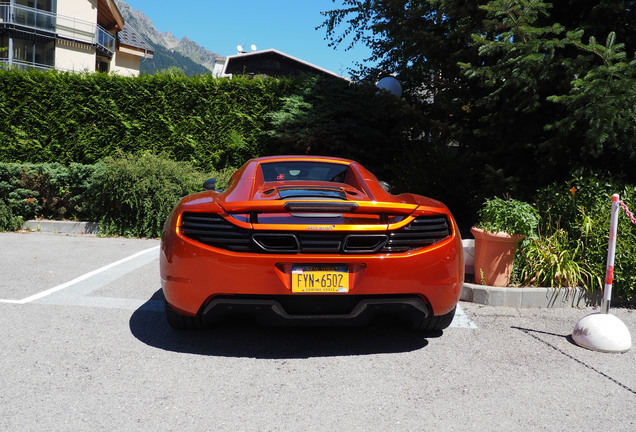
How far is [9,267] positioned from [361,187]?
4.60 meters

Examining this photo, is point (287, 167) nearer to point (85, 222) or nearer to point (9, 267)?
point (9, 267)

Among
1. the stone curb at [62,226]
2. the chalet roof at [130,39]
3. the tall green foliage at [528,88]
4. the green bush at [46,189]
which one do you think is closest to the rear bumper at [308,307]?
the tall green foliage at [528,88]

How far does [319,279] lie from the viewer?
3.17 metres

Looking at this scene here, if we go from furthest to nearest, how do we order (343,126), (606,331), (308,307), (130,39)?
(130,39) < (343,126) < (606,331) < (308,307)

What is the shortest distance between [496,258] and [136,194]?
6109mm

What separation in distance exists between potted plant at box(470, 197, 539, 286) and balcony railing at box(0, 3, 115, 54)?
32.0 m

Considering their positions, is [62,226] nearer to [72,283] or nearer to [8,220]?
[8,220]

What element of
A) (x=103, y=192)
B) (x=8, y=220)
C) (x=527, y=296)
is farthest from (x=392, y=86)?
(x=8, y=220)

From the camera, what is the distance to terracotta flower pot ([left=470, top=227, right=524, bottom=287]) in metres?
5.14

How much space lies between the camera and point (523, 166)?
7.22 meters

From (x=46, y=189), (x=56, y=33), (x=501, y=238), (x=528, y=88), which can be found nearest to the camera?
(x=501, y=238)

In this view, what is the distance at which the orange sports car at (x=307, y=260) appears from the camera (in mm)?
3176

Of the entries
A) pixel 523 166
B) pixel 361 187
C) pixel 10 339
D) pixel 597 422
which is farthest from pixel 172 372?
pixel 523 166

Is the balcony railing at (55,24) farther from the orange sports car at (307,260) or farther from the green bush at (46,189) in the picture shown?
the orange sports car at (307,260)
